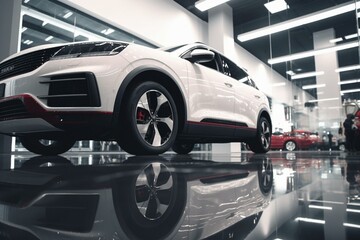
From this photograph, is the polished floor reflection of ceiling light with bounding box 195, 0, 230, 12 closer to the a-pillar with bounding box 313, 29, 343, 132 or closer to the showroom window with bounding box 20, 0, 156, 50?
the showroom window with bounding box 20, 0, 156, 50

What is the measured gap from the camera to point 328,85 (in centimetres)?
973

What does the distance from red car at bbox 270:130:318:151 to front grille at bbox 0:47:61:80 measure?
9475 millimetres

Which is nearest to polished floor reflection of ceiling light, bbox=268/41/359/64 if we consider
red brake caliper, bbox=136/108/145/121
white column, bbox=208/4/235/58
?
white column, bbox=208/4/235/58

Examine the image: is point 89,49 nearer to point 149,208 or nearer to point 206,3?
point 149,208

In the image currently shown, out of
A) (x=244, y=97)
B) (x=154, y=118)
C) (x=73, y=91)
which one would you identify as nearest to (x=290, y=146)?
(x=244, y=97)

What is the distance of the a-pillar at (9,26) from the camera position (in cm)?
458

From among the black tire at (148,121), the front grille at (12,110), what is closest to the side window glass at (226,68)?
the black tire at (148,121)

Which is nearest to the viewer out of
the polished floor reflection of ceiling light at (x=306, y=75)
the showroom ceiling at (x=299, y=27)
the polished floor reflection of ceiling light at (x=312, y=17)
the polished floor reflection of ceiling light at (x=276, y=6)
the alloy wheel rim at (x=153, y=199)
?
the alloy wheel rim at (x=153, y=199)

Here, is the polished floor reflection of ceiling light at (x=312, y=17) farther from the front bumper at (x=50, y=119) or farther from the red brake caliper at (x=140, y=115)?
the front bumper at (x=50, y=119)

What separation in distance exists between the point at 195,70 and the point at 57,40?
4.66 m

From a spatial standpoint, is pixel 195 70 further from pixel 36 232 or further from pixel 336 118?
pixel 336 118

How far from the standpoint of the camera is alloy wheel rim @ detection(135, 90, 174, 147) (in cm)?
202

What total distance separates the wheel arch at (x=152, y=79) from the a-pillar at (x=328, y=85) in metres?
8.53

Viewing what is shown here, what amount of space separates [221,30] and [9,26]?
22.1 feet
